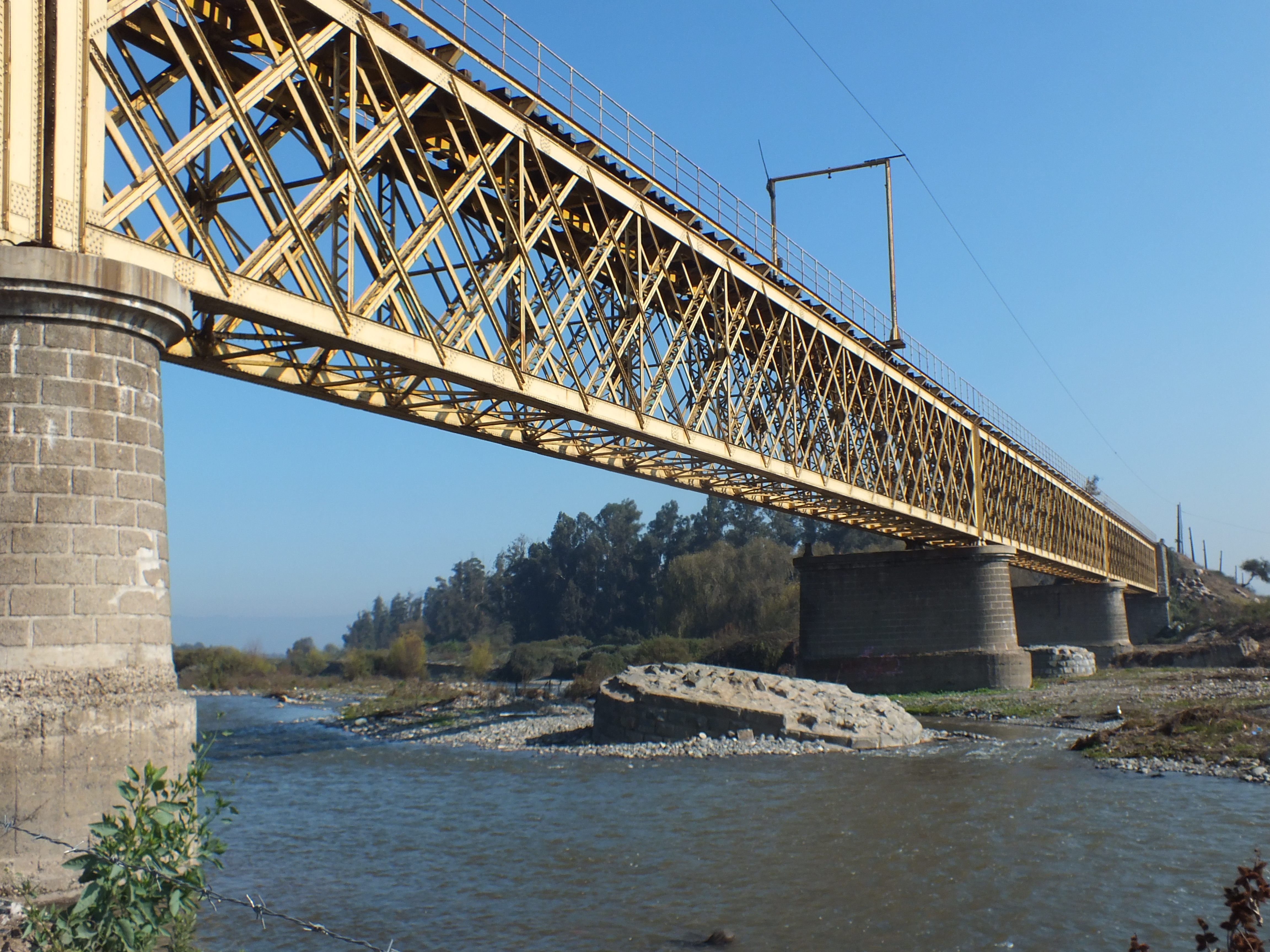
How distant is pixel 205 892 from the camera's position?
7.07 m

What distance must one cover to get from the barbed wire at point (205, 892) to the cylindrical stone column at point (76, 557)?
0.28 feet

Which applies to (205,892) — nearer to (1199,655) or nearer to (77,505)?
(77,505)

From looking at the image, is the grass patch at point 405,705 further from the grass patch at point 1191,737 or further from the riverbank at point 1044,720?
the grass patch at point 1191,737

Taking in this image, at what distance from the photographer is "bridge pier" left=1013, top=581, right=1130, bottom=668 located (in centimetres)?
7556

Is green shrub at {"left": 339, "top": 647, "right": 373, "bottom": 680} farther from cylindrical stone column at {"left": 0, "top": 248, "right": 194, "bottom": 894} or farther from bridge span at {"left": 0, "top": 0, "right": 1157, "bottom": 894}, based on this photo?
cylindrical stone column at {"left": 0, "top": 248, "right": 194, "bottom": 894}

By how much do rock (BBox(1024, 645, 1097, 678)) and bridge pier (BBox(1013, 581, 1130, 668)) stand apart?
55.8 ft

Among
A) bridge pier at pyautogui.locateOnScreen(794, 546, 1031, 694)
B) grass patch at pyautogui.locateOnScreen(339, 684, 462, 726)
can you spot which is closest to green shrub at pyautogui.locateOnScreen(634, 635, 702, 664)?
grass patch at pyautogui.locateOnScreen(339, 684, 462, 726)

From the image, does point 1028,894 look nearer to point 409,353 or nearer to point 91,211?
point 409,353

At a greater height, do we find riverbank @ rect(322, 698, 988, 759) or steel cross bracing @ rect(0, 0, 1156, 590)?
steel cross bracing @ rect(0, 0, 1156, 590)

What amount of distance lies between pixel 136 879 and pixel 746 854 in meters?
9.94

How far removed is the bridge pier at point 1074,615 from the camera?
75.6 metres

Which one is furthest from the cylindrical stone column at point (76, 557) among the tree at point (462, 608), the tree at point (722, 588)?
the tree at point (462, 608)

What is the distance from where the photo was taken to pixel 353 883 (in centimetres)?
1418

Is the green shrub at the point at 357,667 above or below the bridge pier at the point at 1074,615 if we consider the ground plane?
below
